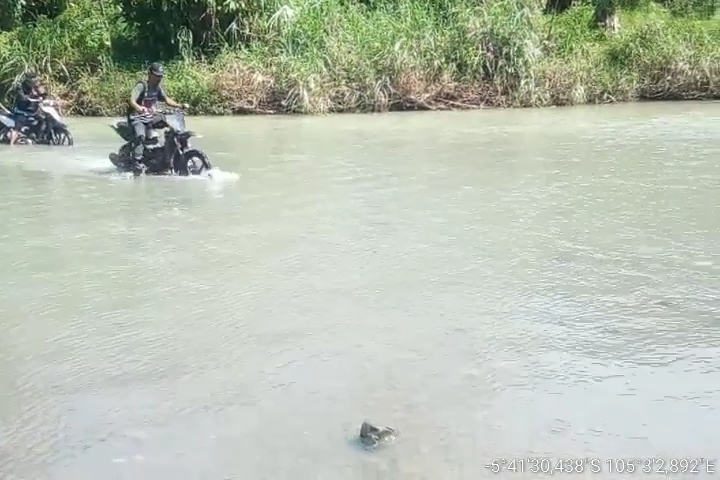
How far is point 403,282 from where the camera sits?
702 cm

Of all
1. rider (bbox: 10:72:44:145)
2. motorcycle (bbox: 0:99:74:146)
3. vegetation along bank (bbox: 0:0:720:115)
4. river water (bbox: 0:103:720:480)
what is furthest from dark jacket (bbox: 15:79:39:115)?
vegetation along bank (bbox: 0:0:720:115)

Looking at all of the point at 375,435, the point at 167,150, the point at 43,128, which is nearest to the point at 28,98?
the point at 43,128

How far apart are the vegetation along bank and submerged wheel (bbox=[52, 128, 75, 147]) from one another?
13.3 feet

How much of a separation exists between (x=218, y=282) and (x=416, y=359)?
2.05 m

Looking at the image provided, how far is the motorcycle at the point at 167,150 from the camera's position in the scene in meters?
11.3

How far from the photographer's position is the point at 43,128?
47.4 feet

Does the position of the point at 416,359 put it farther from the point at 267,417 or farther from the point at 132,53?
the point at 132,53

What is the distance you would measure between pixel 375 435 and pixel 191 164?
748cm

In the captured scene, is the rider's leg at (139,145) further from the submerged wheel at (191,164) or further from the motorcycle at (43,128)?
the motorcycle at (43,128)

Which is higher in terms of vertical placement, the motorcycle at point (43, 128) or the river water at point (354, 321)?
the motorcycle at point (43, 128)

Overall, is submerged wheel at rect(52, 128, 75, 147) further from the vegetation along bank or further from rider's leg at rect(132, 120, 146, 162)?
the vegetation along bank

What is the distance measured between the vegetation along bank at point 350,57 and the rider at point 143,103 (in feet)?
22.5

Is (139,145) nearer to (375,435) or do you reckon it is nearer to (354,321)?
(354,321)

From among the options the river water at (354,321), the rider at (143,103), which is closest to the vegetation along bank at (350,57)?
the rider at (143,103)
